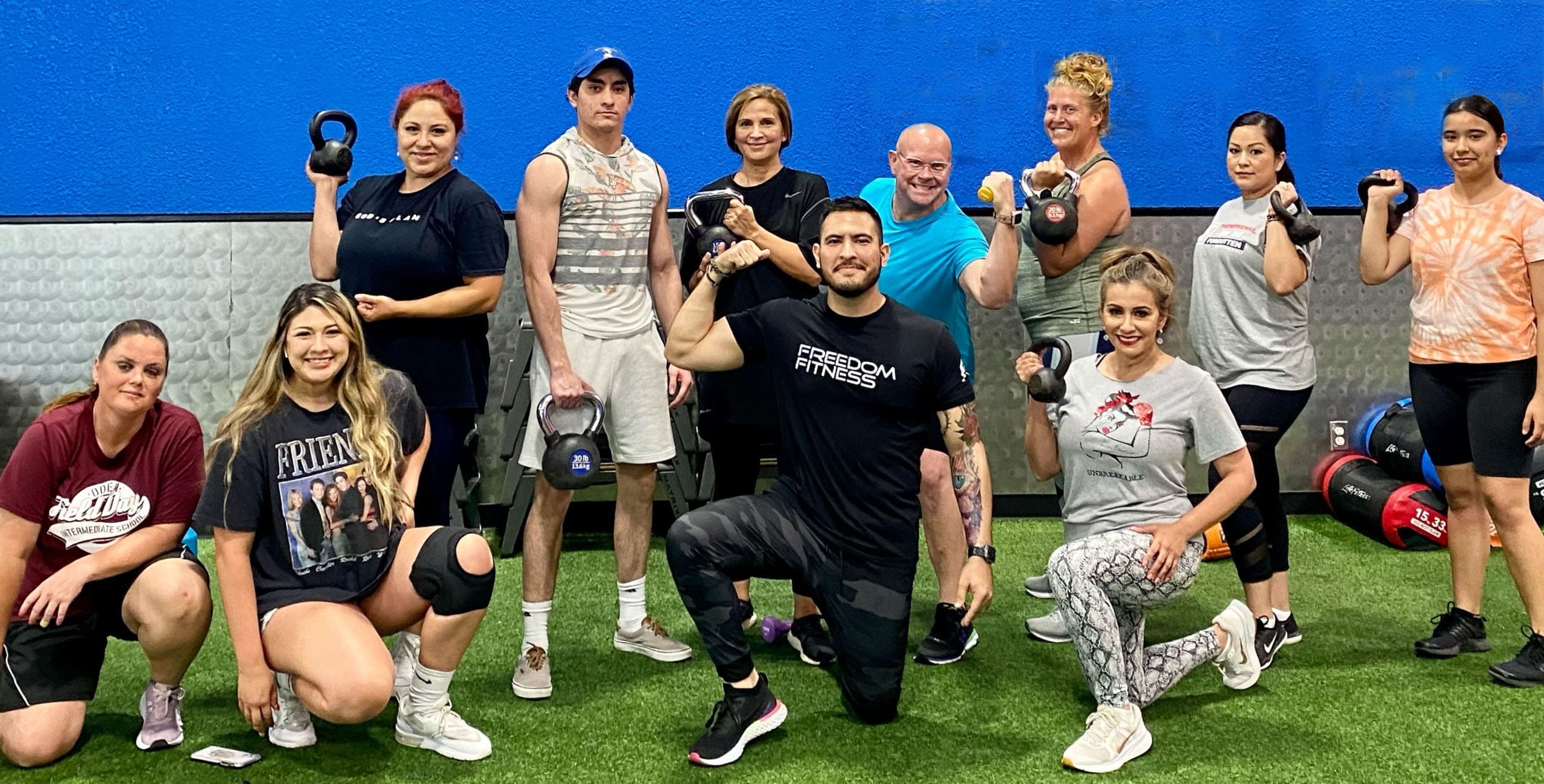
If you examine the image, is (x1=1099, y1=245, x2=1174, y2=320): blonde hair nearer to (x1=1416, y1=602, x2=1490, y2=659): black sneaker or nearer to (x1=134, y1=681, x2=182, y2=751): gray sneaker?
(x1=1416, y1=602, x2=1490, y2=659): black sneaker

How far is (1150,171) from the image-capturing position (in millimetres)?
5312

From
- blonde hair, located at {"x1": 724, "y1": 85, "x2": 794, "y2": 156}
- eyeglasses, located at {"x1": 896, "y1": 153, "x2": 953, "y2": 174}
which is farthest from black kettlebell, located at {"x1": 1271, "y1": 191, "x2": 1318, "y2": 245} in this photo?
blonde hair, located at {"x1": 724, "y1": 85, "x2": 794, "y2": 156}

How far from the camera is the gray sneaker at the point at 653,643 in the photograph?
3.53 m

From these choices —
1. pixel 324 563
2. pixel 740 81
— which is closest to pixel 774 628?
pixel 324 563

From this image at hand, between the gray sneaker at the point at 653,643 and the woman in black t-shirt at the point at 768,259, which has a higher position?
the woman in black t-shirt at the point at 768,259

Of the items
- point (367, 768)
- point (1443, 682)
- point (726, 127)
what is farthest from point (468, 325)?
point (1443, 682)

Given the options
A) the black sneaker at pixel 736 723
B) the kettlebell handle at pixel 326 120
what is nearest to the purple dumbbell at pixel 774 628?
the black sneaker at pixel 736 723

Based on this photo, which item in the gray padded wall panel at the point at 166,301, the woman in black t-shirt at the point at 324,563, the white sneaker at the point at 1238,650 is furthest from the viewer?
the gray padded wall panel at the point at 166,301

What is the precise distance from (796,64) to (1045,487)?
2.05 m

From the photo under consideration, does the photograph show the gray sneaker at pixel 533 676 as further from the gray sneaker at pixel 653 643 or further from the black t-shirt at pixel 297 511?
the black t-shirt at pixel 297 511

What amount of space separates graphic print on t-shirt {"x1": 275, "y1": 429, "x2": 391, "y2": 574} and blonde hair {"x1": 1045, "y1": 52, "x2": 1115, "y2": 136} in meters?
2.14

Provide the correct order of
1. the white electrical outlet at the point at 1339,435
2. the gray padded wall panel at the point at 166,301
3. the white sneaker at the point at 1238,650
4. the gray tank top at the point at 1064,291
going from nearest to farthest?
1. the white sneaker at the point at 1238,650
2. the gray tank top at the point at 1064,291
3. the gray padded wall panel at the point at 166,301
4. the white electrical outlet at the point at 1339,435

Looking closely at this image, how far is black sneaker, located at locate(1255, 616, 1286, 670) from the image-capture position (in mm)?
3398

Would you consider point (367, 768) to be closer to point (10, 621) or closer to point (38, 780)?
point (38, 780)
